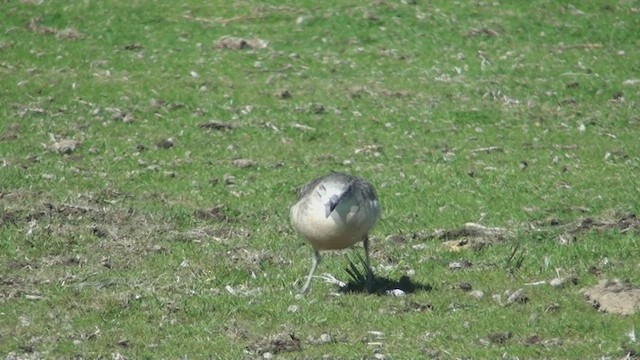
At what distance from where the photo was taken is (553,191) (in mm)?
17625

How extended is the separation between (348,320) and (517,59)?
1483cm

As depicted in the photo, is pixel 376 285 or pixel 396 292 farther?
pixel 376 285

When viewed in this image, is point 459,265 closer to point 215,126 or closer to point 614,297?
point 614,297

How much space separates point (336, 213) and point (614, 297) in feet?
8.95

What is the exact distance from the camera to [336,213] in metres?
12.1

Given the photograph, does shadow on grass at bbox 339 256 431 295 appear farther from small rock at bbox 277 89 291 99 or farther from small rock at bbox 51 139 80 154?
small rock at bbox 277 89 291 99

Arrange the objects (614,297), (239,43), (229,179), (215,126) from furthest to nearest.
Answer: (239,43), (215,126), (229,179), (614,297)

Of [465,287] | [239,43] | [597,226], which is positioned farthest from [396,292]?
[239,43]

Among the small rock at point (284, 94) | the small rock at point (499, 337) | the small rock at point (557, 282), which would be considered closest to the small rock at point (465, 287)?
the small rock at point (557, 282)

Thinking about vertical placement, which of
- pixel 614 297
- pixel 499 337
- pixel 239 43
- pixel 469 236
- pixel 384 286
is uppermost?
pixel 499 337

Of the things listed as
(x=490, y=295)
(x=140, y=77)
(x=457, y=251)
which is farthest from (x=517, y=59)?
(x=490, y=295)

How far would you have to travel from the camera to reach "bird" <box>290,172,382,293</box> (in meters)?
12.2

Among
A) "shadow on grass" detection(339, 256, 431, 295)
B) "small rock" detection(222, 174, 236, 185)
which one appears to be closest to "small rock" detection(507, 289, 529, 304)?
"shadow on grass" detection(339, 256, 431, 295)

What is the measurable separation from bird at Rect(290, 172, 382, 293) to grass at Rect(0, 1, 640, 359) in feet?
1.93
